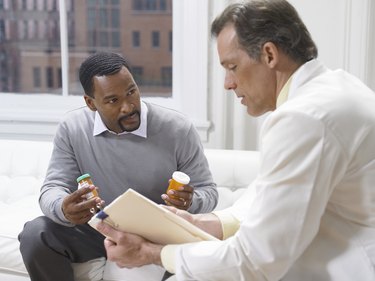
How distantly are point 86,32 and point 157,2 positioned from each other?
17.5 inches

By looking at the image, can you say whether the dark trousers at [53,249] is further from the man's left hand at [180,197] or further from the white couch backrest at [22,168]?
the white couch backrest at [22,168]

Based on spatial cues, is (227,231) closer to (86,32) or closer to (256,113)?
(256,113)

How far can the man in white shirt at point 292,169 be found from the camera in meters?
1.10

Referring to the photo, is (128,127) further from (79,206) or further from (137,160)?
(79,206)

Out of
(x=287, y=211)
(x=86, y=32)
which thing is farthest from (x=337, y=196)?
(x=86, y=32)

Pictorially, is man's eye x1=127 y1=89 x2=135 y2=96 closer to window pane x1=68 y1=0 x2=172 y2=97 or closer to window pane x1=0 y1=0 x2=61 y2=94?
window pane x1=68 y1=0 x2=172 y2=97

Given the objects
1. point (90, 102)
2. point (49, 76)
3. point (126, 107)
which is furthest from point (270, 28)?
point (49, 76)

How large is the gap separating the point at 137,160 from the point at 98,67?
1.17 feet

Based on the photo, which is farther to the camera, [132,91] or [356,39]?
[356,39]

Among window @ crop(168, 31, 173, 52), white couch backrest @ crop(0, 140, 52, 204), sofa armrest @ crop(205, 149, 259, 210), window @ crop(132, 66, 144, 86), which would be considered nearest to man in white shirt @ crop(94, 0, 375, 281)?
sofa armrest @ crop(205, 149, 259, 210)

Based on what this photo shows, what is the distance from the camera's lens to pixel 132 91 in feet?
6.50

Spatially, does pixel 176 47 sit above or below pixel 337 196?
above

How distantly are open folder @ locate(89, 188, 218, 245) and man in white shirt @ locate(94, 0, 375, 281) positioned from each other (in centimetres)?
3

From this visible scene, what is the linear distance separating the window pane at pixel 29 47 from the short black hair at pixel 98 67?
1.20 meters
